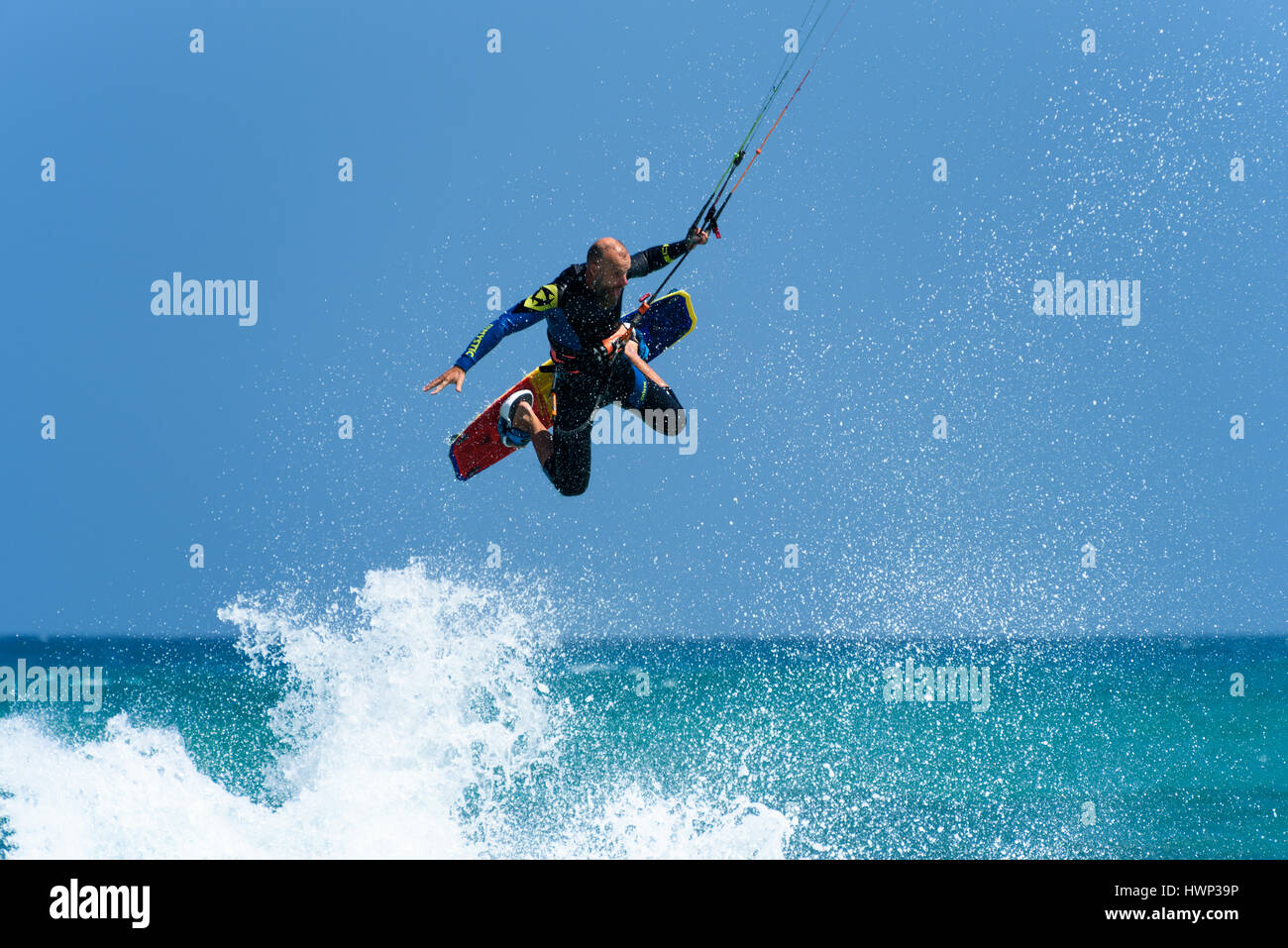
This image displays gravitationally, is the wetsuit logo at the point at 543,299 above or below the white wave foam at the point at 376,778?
above

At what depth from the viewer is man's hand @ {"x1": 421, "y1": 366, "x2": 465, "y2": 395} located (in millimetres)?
6047

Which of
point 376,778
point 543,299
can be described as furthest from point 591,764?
point 543,299

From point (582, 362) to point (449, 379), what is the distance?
112cm

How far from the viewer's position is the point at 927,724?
2131cm

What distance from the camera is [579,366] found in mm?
7098

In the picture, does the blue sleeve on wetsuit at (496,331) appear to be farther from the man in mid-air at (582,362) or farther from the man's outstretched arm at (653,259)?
the man's outstretched arm at (653,259)

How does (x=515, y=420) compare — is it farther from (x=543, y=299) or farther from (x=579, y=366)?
(x=543, y=299)

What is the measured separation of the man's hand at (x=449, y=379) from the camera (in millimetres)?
6047

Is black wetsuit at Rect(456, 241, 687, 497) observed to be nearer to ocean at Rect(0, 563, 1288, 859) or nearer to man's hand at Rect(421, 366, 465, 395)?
man's hand at Rect(421, 366, 465, 395)

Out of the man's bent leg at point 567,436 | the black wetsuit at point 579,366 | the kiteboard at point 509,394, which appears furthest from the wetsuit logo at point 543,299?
the kiteboard at point 509,394
